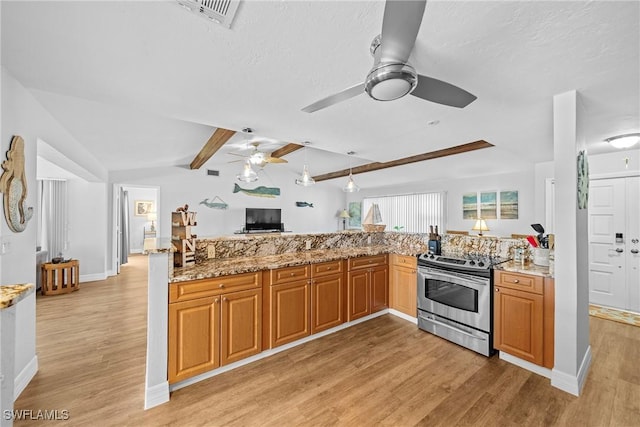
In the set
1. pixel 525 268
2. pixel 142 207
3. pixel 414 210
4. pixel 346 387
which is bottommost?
pixel 346 387

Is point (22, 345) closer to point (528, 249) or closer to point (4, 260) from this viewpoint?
point (4, 260)

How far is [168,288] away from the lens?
1974 mm

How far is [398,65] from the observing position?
50.2 inches

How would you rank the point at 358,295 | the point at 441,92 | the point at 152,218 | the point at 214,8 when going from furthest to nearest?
the point at 152,218, the point at 358,295, the point at 441,92, the point at 214,8

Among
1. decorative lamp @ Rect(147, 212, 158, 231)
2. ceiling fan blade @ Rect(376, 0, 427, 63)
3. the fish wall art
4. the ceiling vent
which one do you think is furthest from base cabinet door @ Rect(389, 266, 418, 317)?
decorative lamp @ Rect(147, 212, 158, 231)

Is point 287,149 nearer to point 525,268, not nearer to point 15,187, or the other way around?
point 15,187

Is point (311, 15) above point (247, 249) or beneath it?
above

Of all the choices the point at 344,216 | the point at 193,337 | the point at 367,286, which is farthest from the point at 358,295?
the point at 344,216

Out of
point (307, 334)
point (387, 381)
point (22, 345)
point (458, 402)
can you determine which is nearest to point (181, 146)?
point (22, 345)

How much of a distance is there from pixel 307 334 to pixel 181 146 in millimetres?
4310

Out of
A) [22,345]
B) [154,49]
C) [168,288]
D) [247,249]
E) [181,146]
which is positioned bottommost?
[22,345]

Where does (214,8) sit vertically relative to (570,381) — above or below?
above

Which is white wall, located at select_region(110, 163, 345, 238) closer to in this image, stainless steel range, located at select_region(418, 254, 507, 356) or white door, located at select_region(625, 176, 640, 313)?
stainless steel range, located at select_region(418, 254, 507, 356)

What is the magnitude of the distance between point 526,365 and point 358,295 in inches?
66.8
